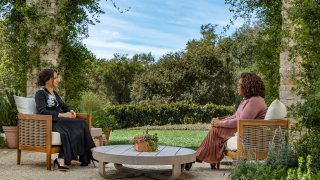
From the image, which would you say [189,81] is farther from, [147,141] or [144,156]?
[144,156]

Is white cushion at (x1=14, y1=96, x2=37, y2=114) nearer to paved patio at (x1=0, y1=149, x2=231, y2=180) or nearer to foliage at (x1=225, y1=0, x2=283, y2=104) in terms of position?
paved patio at (x1=0, y1=149, x2=231, y2=180)

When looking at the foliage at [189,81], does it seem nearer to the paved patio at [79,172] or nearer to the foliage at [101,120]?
the foliage at [101,120]

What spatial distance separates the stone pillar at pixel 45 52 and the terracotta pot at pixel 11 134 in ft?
2.21

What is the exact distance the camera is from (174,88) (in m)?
22.4

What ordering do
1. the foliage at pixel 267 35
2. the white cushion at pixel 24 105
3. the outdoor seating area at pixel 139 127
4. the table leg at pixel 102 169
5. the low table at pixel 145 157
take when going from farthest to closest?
1. the foliage at pixel 267 35
2. the white cushion at pixel 24 105
3. the table leg at pixel 102 169
4. the low table at pixel 145 157
5. the outdoor seating area at pixel 139 127

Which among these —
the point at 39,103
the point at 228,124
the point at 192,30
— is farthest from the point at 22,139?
the point at 192,30

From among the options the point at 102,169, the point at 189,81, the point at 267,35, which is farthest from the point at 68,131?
the point at 189,81

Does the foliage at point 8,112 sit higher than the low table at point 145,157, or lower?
higher

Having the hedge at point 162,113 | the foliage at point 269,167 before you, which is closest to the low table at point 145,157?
the foliage at point 269,167

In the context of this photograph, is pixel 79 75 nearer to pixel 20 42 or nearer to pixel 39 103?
pixel 20 42

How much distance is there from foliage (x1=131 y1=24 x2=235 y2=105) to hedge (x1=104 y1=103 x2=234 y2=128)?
11.4 feet

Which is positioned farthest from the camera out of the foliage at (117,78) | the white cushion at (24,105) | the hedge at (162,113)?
the foliage at (117,78)

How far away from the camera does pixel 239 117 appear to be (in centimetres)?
628

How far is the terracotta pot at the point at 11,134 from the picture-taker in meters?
8.80
